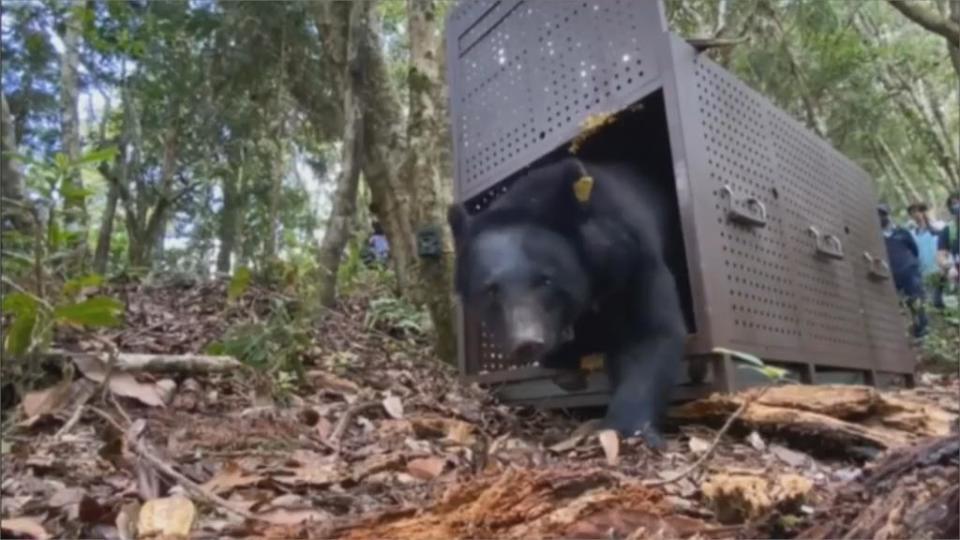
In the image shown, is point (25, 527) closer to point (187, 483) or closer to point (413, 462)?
point (187, 483)

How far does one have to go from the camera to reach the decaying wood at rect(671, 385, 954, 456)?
8.42 ft

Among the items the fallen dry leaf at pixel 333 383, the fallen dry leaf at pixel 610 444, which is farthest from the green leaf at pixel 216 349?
the fallen dry leaf at pixel 610 444

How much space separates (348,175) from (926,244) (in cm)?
866

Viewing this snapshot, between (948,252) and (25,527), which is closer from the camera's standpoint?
(25,527)

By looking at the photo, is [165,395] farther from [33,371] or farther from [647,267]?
[647,267]

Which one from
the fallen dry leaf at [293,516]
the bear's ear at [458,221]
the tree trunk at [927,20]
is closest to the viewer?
the fallen dry leaf at [293,516]

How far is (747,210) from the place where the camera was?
3.63 metres

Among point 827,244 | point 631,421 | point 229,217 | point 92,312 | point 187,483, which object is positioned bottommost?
point 187,483

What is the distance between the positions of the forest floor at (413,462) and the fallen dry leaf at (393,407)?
1 cm

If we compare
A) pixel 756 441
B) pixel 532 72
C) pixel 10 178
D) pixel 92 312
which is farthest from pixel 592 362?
pixel 10 178

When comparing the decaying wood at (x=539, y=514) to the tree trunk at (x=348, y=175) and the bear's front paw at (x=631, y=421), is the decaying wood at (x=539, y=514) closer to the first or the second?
the bear's front paw at (x=631, y=421)

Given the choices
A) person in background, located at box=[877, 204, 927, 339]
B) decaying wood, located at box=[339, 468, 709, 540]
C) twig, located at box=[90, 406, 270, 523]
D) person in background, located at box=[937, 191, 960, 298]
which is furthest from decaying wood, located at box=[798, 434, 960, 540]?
person in background, located at box=[937, 191, 960, 298]

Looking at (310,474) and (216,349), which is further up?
(216,349)

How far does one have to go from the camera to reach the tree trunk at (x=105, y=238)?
6164mm
